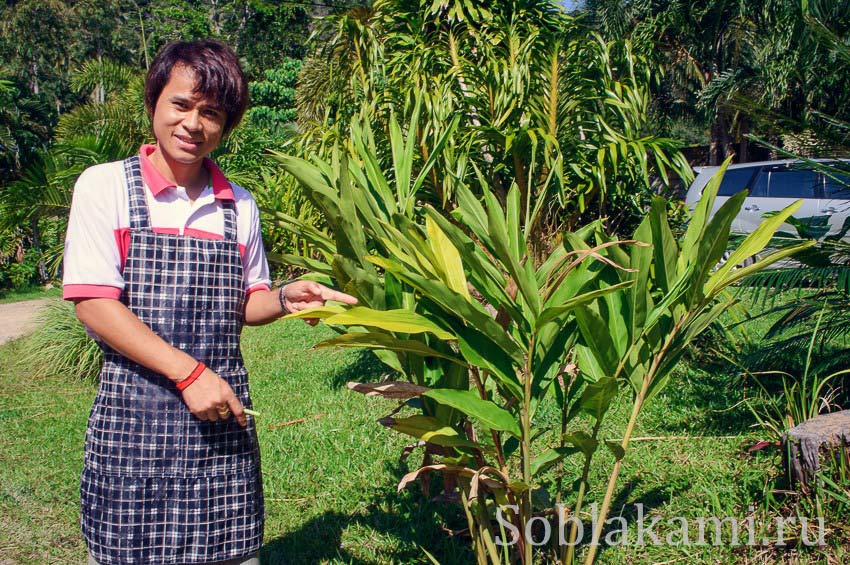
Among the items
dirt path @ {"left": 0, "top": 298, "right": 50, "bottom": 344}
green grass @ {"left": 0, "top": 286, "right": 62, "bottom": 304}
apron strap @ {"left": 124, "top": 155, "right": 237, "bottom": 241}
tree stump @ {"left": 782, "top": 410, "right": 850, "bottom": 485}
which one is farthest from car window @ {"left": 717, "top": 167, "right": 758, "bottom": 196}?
green grass @ {"left": 0, "top": 286, "right": 62, "bottom": 304}

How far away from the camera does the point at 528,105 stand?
489cm

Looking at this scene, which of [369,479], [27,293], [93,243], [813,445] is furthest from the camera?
[27,293]

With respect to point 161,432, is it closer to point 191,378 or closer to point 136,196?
point 191,378

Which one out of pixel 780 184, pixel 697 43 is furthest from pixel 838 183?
pixel 697 43

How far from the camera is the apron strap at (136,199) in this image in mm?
1743

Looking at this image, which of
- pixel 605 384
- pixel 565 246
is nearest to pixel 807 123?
pixel 565 246

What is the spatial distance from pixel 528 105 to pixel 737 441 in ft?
8.18

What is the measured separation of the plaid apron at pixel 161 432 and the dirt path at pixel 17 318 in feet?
24.3

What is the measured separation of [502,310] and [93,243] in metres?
0.98

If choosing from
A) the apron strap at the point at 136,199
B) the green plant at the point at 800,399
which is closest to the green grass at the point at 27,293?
the green plant at the point at 800,399

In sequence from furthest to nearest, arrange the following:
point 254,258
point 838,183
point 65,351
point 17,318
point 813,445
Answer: point 17,318 < point 65,351 < point 838,183 < point 813,445 < point 254,258

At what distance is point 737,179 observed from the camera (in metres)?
10.5

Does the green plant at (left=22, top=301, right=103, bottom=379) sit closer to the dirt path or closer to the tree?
the dirt path

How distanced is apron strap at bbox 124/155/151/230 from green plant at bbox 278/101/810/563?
1.28 feet
